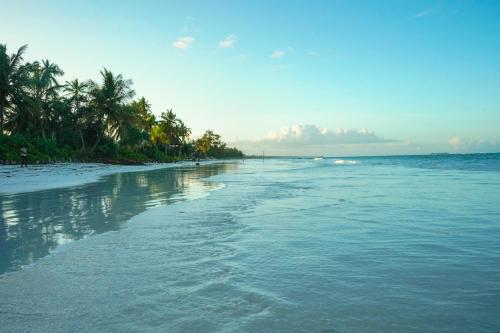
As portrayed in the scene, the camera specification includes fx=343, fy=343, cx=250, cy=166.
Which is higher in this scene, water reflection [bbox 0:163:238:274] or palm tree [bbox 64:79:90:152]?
palm tree [bbox 64:79:90:152]

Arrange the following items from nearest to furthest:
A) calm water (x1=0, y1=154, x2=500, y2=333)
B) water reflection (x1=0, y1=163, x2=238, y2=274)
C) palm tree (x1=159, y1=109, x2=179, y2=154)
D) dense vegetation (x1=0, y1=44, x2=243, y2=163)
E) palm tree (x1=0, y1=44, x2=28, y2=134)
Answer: calm water (x1=0, y1=154, x2=500, y2=333) < water reflection (x1=0, y1=163, x2=238, y2=274) < palm tree (x1=0, y1=44, x2=28, y2=134) < dense vegetation (x1=0, y1=44, x2=243, y2=163) < palm tree (x1=159, y1=109, x2=179, y2=154)

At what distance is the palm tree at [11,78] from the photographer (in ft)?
108

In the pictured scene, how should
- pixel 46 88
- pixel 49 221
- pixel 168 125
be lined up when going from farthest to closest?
pixel 168 125, pixel 46 88, pixel 49 221

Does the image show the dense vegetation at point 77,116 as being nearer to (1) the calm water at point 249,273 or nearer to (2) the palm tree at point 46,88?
(2) the palm tree at point 46,88

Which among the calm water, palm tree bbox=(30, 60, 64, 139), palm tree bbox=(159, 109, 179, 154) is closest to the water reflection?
the calm water

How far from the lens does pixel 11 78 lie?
110ft

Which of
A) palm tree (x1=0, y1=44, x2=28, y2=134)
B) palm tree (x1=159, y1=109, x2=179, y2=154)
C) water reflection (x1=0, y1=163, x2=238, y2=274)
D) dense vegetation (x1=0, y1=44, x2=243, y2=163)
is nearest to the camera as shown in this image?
water reflection (x1=0, y1=163, x2=238, y2=274)

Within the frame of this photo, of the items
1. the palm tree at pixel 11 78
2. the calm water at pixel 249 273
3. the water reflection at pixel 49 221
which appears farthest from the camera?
the palm tree at pixel 11 78

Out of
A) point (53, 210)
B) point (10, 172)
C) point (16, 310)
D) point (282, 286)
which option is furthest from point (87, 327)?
point (10, 172)

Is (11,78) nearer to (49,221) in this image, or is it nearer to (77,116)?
(77,116)

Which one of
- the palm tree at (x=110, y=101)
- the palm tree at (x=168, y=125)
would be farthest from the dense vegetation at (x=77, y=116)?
the palm tree at (x=168, y=125)

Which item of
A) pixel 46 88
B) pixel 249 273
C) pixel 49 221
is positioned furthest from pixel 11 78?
pixel 249 273

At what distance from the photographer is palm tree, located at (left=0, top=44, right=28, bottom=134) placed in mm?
32875

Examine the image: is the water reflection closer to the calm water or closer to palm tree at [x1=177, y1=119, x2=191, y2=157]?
the calm water
